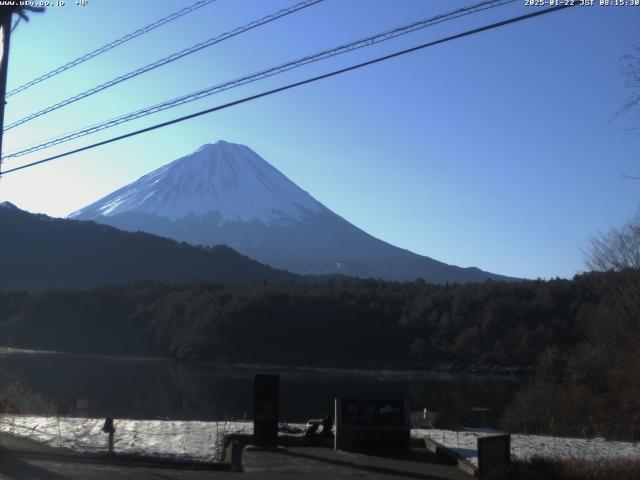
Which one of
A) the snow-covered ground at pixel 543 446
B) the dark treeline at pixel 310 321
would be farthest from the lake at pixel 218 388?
the snow-covered ground at pixel 543 446

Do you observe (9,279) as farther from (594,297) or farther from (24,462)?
(24,462)

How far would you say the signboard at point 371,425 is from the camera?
14188 millimetres

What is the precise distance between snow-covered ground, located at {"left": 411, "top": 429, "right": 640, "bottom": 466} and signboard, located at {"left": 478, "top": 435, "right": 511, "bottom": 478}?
90cm

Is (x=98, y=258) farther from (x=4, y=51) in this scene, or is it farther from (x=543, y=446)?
(x=543, y=446)

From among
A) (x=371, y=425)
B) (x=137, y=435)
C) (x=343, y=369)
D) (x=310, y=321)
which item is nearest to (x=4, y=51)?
(x=137, y=435)

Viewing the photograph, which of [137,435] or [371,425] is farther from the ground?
[371,425]

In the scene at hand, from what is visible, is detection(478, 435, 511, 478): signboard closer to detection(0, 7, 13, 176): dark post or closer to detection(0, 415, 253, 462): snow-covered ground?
detection(0, 415, 253, 462): snow-covered ground

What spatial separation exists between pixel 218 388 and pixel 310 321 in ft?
105

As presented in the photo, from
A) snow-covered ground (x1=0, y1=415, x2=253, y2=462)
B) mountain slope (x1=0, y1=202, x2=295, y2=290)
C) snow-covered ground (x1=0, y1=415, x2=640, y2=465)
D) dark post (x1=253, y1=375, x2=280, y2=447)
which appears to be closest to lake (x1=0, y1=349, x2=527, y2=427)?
snow-covered ground (x1=0, y1=415, x2=253, y2=462)

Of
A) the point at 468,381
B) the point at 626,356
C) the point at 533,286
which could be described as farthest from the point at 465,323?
the point at 626,356

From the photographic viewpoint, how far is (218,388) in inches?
1810

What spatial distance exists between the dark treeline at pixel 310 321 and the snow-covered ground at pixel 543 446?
40.4m

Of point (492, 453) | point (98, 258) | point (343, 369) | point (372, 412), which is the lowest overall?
point (492, 453)

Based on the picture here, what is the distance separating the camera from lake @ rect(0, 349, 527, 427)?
34.0 m
